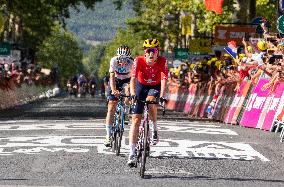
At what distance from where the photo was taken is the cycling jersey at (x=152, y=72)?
14836 mm

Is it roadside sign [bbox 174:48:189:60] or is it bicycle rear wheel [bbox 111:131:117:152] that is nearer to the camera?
bicycle rear wheel [bbox 111:131:117:152]

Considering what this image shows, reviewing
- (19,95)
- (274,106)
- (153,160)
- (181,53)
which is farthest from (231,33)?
(153,160)

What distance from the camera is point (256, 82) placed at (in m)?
26.9

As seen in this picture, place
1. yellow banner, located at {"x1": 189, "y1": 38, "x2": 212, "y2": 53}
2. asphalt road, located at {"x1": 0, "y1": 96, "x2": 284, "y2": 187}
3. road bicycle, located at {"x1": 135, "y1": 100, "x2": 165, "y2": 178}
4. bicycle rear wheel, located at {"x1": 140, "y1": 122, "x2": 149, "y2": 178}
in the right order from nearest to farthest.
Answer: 1. asphalt road, located at {"x1": 0, "y1": 96, "x2": 284, "y2": 187}
2. bicycle rear wheel, located at {"x1": 140, "y1": 122, "x2": 149, "y2": 178}
3. road bicycle, located at {"x1": 135, "y1": 100, "x2": 165, "y2": 178}
4. yellow banner, located at {"x1": 189, "y1": 38, "x2": 212, "y2": 53}

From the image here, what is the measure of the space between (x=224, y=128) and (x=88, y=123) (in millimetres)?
4107

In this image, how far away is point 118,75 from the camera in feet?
59.1

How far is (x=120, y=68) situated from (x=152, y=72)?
301 cm

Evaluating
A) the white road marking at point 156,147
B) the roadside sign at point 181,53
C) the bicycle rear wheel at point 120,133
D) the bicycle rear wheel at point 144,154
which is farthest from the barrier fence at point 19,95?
the bicycle rear wheel at point 144,154

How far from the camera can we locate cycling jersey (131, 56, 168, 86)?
48.7 ft

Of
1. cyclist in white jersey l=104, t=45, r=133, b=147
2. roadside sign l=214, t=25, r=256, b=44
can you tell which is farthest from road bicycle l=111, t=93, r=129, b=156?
roadside sign l=214, t=25, r=256, b=44

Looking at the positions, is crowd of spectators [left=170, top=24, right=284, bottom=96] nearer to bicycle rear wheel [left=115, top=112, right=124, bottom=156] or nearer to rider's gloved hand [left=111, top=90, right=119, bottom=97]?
bicycle rear wheel [left=115, top=112, right=124, bottom=156]

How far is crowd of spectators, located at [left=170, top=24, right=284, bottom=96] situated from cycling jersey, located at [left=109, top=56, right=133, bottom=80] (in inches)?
228

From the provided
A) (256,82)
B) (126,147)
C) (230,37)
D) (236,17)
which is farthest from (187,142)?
(236,17)

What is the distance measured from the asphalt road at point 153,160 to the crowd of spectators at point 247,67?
1.63 meters
